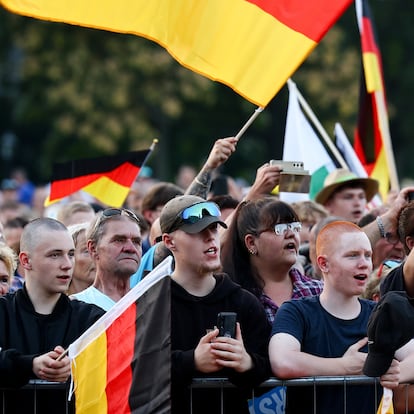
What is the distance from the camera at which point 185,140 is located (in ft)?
126

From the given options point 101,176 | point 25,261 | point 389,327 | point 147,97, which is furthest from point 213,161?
point 147,97

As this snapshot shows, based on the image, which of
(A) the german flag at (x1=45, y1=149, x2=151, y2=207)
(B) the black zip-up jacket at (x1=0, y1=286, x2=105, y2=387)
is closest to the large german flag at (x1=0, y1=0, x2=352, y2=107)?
(B) the black zip-up jacket at (x1=0, y1=286, x2=105, y2=387)

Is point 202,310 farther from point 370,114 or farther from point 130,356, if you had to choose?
point 370,114

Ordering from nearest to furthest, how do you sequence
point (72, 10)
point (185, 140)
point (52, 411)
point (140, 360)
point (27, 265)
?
1. point (140, 360)
2. point (52, 411)
3. point (27, 265)
4. point (72, 10)
5. point (185, 140)

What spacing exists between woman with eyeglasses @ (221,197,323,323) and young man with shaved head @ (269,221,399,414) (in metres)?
0.57

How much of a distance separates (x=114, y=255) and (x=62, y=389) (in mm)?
1319

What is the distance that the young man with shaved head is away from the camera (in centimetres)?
653

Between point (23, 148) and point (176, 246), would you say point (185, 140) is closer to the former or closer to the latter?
point (23, 148)

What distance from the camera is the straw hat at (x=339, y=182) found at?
11.1 m

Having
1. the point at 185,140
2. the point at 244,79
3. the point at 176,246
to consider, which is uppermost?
the point at 185,140

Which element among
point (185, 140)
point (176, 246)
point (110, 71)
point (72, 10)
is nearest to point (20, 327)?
point (176, 246)

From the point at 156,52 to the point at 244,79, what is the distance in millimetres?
26431

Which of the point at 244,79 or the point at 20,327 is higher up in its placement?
the point at 244,79

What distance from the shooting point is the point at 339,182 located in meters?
11.1
